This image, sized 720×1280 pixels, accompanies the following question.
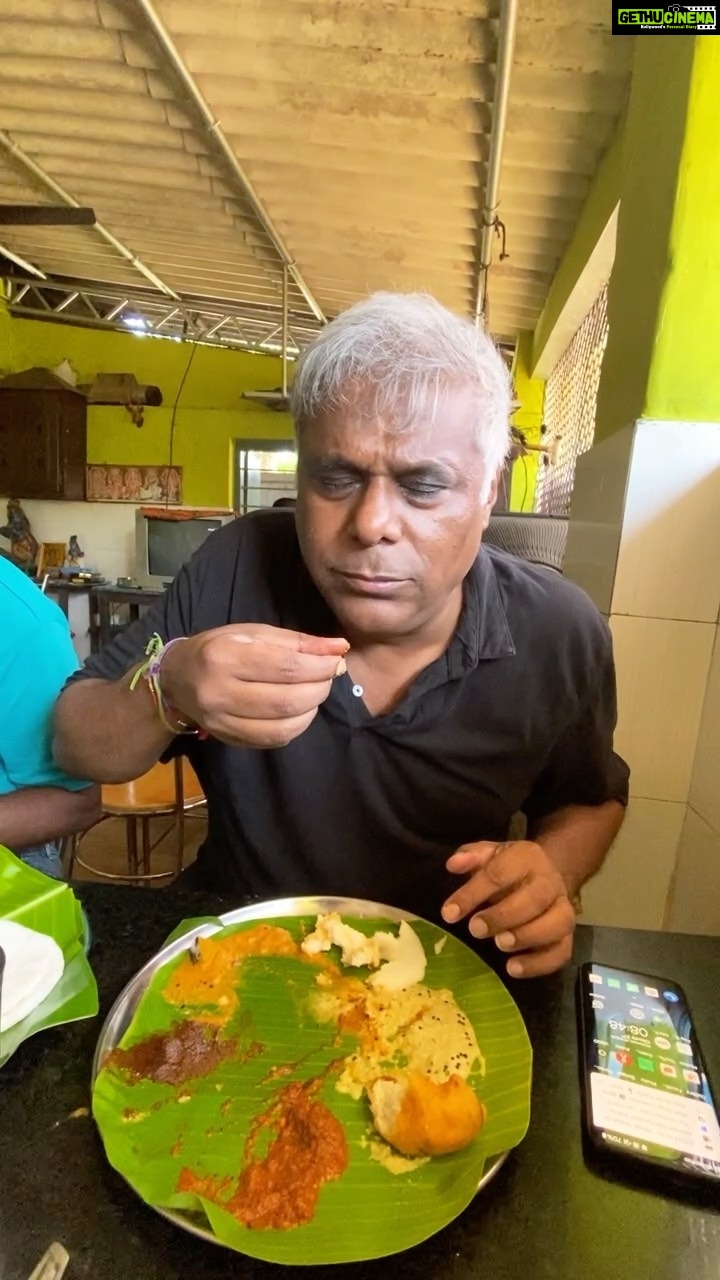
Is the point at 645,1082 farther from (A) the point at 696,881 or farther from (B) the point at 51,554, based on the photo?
(B) the point at 51,554

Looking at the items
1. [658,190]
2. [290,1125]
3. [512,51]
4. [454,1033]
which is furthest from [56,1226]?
[512,51]

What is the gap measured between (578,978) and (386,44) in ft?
10.1

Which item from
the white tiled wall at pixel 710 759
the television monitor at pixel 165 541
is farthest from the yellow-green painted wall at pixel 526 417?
the white tiled wall at pixel 710 759

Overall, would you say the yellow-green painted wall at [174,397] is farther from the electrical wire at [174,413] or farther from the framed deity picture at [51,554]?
the framed deity picture at [51,554]

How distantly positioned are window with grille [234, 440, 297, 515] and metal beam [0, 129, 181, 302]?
173 cm

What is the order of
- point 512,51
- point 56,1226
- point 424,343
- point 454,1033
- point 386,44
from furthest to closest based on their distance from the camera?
point 386,44 < point 512,51 < point 424,343 < point 454,1033 < point 56,1226

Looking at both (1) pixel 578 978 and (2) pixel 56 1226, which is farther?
(1) pixel 578 978

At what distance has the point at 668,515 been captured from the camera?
1426 mm

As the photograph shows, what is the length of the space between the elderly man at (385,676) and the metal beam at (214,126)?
8.51ft

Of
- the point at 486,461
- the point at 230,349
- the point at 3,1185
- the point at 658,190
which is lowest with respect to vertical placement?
the point at 3,1185

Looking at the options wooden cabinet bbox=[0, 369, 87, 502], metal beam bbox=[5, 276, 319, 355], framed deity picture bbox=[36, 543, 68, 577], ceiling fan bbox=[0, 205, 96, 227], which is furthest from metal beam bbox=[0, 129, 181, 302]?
framed deity picture bbox=[36, 543, 68, 577]

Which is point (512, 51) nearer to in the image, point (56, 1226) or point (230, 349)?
point (56, 1226)

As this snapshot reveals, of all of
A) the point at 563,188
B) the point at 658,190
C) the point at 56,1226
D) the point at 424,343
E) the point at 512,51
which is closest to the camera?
the point at 56,1226

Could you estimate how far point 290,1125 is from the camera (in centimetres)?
59
